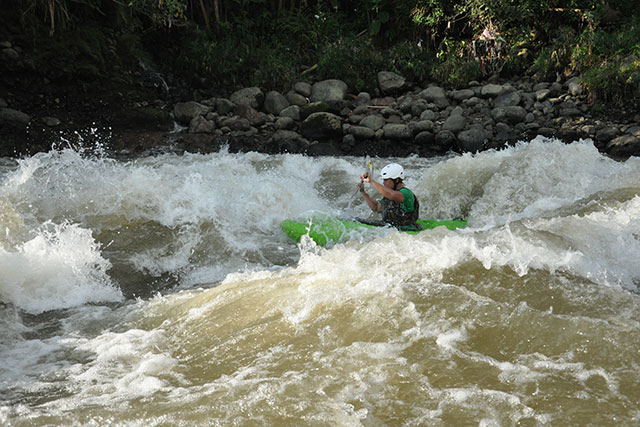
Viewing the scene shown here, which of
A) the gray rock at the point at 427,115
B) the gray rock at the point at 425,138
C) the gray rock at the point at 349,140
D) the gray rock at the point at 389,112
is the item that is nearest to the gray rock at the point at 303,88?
the gray rock at the point at 389,112

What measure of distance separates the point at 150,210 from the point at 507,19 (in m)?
Result: 11.1

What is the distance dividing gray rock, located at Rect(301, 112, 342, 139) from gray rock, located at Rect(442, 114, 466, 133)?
7.02 feet

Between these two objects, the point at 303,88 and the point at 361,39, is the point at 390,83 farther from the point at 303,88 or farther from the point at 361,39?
the point at 361,39

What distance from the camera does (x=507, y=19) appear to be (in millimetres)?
13867

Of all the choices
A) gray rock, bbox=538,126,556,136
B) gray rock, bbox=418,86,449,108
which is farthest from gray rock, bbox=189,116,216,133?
gray rock, bbox=538,126,556,136

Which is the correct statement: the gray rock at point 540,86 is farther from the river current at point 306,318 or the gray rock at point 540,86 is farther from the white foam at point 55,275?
the white foam at point 55,275

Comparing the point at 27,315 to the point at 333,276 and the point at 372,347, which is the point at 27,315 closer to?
the point at 333,276

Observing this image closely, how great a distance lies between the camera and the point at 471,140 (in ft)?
35.8

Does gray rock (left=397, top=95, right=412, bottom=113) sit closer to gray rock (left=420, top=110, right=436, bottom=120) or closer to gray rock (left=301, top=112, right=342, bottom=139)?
gray rock (left=420, top=110, right=436, bottom=120)

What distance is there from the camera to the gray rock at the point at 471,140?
10.9 m

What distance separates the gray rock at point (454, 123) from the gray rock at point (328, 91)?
2.51 metres

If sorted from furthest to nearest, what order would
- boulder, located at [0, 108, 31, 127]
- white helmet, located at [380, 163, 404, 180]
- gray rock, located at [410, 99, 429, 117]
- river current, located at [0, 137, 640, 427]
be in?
1. gray rock, located at [410, 99, 429, 117]
2. boulder, located at [0, 108, 31, 127]
3. white helmet, located at [380, 163, 404, 180]
4. river current, located at [0, 137, 640, 427]

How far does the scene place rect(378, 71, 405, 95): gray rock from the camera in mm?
13023

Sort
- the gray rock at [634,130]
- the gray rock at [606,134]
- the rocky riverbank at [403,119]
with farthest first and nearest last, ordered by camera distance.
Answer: the rocky riverbank at [403,119]
the gray rock at [606,134]
the gray rock at [634,130]
